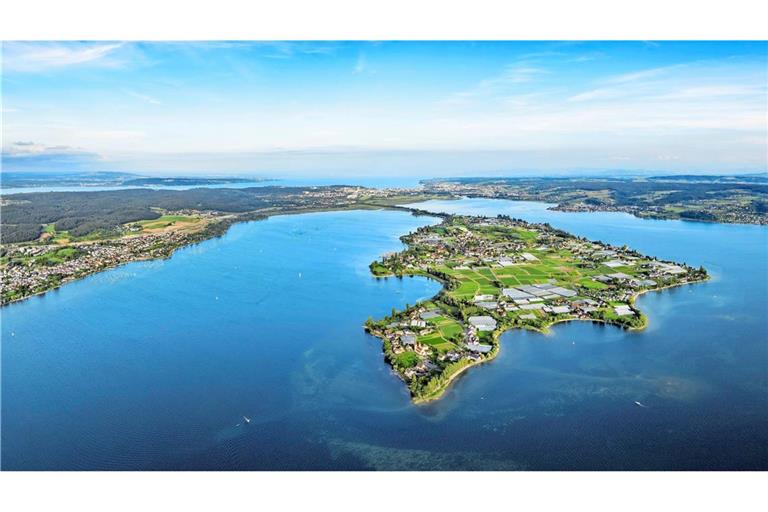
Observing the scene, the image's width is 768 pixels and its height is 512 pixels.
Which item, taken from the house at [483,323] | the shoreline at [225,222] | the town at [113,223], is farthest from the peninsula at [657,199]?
the house at [483,323]

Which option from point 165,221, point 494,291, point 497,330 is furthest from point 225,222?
point 497,330

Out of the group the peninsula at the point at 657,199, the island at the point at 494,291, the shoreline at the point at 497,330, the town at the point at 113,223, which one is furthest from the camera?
the peninsula at the point at 657,199

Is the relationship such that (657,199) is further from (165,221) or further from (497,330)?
(165,221)

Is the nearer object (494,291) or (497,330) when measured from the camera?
(497,330)

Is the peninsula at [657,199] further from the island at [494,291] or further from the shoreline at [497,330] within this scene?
the shoreline at [497,330]

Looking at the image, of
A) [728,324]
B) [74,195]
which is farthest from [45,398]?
[74,195]

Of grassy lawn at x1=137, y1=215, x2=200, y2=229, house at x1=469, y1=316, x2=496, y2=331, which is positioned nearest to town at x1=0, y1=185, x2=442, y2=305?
grassy lawn at x1=137, y1=215, x2=200, y2=229
